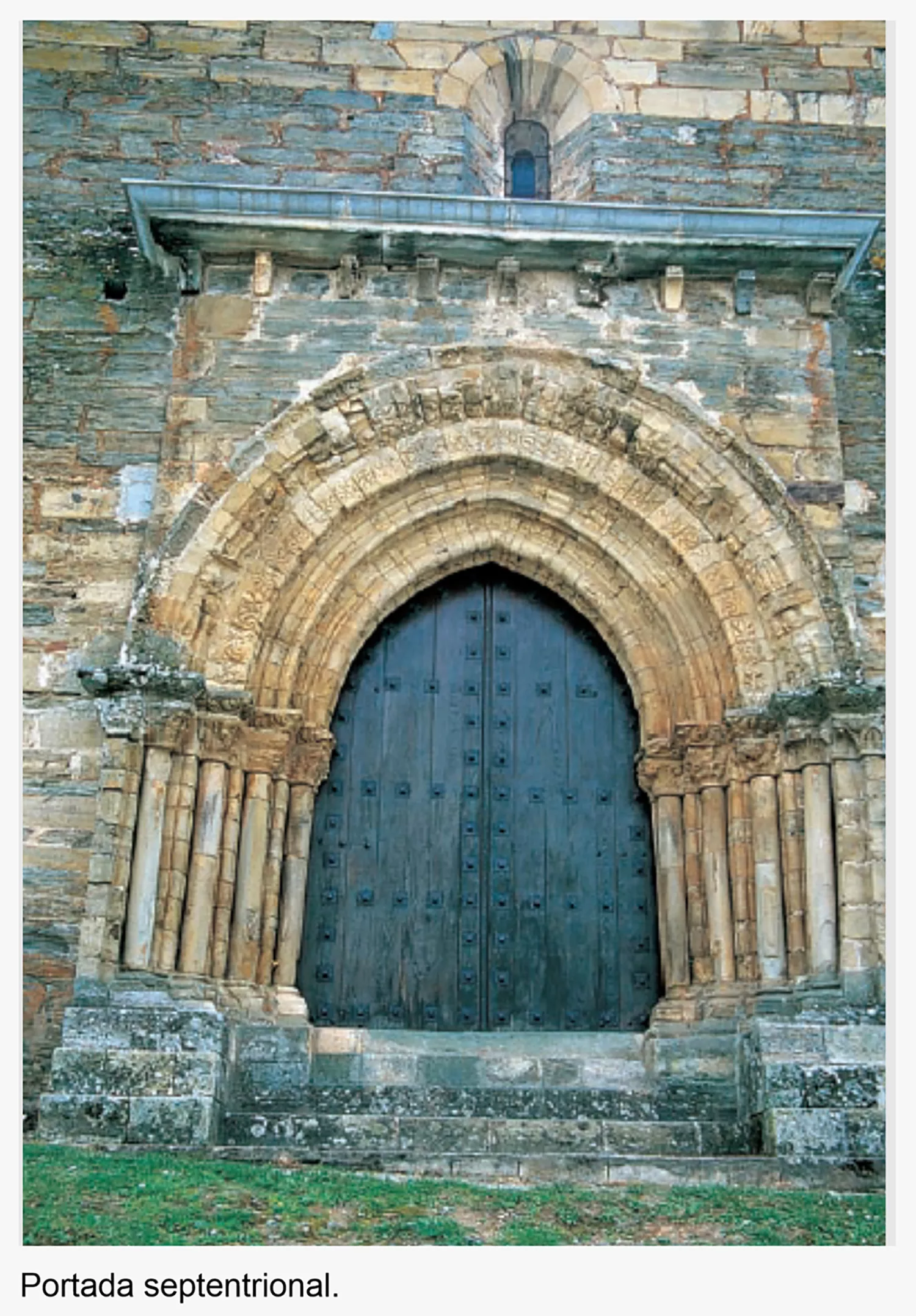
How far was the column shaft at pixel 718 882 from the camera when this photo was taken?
9.02 m

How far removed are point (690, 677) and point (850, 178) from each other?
3799 millimetres

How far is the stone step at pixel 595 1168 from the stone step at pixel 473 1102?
0.72m

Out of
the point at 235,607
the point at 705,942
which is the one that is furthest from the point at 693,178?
the point at 705,942

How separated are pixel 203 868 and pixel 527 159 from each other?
18.7 feet

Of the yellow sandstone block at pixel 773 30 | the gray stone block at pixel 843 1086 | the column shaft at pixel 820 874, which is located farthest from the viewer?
the yellow sandstone block at pixel 773 30

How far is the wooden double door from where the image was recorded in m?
9.38

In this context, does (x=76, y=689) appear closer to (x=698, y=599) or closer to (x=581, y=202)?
(x=698, y=599)

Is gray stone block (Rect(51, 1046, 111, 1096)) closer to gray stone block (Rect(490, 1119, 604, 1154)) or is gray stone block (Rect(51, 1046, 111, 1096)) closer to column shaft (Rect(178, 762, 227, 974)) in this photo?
column shaft (Rect(178, 762, 227, 974))

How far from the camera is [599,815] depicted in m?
9.80

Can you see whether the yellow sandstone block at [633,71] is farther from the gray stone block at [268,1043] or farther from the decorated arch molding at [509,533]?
the gray stone block at [268,1043]

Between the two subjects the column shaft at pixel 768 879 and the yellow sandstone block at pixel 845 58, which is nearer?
the column shaft at pixel 768 879

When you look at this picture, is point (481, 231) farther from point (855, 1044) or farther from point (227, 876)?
point (855, 1044)

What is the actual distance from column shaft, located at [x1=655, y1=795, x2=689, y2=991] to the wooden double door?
0.69 feet

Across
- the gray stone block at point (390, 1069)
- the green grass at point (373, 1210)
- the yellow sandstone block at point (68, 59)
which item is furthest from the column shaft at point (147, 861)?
the yellow sandstone block at point (68, 59)
